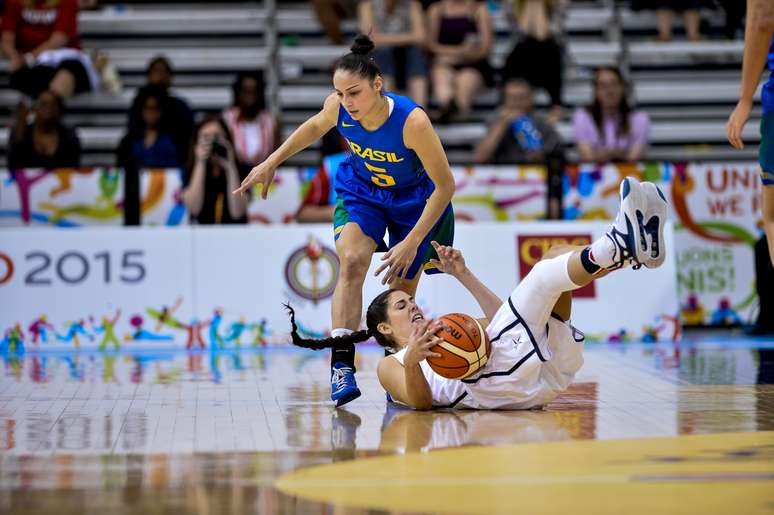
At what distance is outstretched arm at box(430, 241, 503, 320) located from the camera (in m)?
6.36

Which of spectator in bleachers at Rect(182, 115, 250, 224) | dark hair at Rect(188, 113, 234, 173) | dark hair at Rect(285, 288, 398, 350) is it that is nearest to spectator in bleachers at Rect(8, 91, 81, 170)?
dark hair at Rect(188, 113, 234, 173)

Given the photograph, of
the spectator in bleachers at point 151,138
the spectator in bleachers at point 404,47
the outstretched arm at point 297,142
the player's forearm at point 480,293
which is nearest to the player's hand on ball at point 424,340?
the player's forearm at point 480,293

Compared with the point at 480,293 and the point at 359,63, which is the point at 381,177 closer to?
the point at 359,63

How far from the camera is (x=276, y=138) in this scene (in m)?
12.1

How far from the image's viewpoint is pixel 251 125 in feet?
40.1

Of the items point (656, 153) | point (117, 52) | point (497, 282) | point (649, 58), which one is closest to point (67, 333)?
point (497, 282)

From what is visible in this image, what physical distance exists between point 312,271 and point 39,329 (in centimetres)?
227

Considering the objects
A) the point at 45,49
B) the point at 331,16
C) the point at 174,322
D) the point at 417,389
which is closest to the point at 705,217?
the point at 174,322

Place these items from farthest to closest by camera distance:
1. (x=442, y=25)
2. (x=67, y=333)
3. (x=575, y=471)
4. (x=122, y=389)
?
(x=442, y=25) → (x=67, y=333) → (x=122, y=389) → (x=575, y=471)

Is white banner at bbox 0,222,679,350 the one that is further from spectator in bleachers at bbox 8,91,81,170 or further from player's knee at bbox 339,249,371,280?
player's knee at bbox 339,249,371,280

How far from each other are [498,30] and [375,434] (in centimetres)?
1031

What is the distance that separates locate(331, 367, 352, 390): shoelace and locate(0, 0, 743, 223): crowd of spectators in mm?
4555

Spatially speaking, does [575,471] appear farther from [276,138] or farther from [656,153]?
[656,153]

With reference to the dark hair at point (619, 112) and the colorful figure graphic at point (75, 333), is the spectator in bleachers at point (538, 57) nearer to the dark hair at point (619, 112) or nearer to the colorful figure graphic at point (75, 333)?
the dark hair at point (619, 112)
